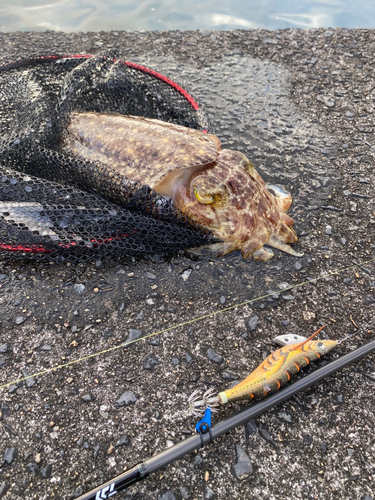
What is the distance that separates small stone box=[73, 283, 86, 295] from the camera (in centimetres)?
332

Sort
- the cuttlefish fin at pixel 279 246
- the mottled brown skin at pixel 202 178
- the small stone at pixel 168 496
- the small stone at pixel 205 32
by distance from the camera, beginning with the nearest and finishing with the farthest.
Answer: the small stone at pixel 168 496 → the mottled brown skin at pixel 202 178 → the cuttlefish fin at pixel 279 246 → the small stone at pixel 205 32

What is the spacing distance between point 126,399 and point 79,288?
3.92 ft

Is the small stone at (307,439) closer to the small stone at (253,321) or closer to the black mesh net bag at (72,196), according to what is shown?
the small stone at (253,321)

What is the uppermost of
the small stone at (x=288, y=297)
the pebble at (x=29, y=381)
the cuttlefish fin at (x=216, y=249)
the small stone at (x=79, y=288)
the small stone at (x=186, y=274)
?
the cuttlefish fin at (x=216, y=249)

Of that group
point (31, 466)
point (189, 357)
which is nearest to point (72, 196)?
point (189, 357)

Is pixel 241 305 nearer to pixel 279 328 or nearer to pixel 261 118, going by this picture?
pixel 279 328

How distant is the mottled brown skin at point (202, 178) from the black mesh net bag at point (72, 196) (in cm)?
21

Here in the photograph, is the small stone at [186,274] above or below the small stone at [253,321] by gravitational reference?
above

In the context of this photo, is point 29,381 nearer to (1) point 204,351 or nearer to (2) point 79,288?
(2) point 79,288

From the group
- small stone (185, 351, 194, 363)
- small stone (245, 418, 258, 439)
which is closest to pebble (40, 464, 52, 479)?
small stone (185, 351, 194, 363)

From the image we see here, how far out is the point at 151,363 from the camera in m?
2.90

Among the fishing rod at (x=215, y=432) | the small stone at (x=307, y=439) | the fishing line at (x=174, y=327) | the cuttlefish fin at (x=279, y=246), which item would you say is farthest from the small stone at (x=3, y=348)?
the cuttlefish fin at (x=279, y=246)

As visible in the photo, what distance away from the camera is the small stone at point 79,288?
332 cm

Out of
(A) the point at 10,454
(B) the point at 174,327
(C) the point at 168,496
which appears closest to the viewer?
(C) the point at 168,496
